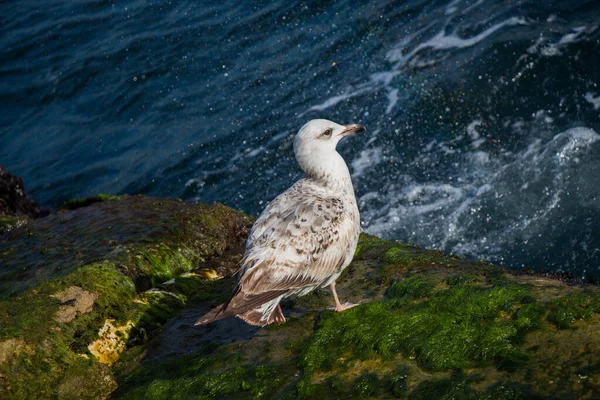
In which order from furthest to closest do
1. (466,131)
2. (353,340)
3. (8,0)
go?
(8,0)
(466,131)
(353,340)

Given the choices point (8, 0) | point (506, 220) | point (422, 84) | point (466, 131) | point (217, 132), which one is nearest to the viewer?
point (506, 220)

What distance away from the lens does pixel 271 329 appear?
5910 millimetres

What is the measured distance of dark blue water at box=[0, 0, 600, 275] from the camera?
413 inches

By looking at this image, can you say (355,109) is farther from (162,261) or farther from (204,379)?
(204,379)

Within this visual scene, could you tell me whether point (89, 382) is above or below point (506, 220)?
above

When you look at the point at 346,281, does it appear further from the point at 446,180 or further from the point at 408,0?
the point at 408,0

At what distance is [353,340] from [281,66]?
36.0 ft

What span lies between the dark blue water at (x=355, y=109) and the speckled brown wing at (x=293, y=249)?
441cm

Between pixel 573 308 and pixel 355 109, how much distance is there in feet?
29.2

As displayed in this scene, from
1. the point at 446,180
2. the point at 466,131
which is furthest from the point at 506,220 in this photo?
the point at 466,131

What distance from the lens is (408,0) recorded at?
51.9 feet

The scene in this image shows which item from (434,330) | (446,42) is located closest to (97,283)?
(434,330)

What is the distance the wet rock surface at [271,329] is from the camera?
4562 mm

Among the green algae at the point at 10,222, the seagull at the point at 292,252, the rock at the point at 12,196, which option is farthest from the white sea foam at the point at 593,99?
the rock at the point at 12,196
